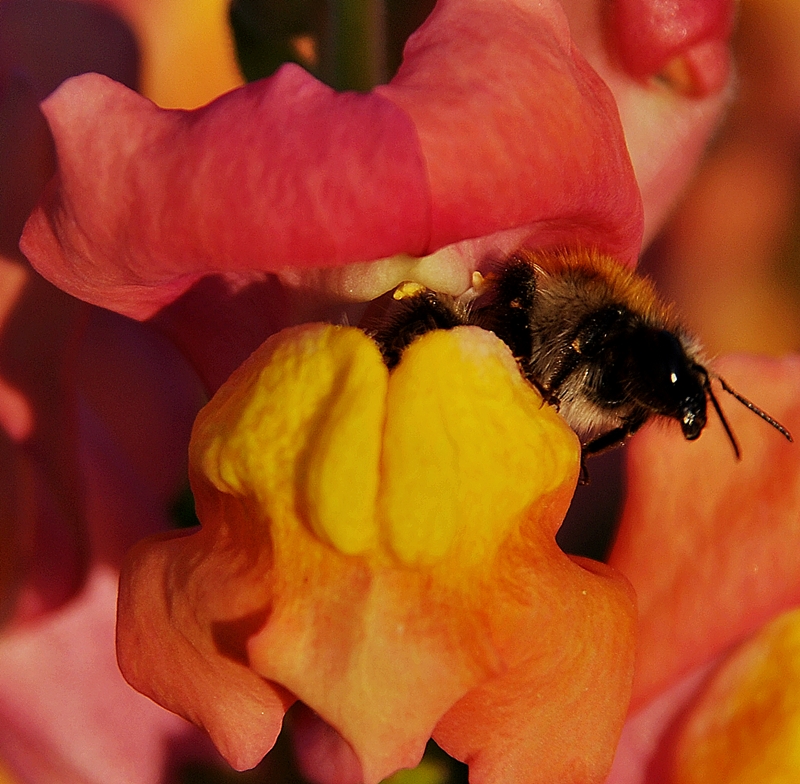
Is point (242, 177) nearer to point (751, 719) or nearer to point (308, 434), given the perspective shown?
point (308, 434)

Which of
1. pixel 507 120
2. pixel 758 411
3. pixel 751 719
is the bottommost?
pixel 751 719

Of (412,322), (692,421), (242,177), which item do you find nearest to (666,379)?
(692,421)

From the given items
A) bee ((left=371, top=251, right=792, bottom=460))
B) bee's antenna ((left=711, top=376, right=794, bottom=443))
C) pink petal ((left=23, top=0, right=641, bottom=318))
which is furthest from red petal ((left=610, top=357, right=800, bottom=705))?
pink petal ((left=23, top=0, right=641, bottom=318))

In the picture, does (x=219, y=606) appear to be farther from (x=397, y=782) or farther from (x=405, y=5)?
(x=405, y=5)

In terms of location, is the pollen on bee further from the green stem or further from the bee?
the green stem

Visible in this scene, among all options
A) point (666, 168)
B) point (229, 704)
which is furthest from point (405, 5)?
point (229, 704)
